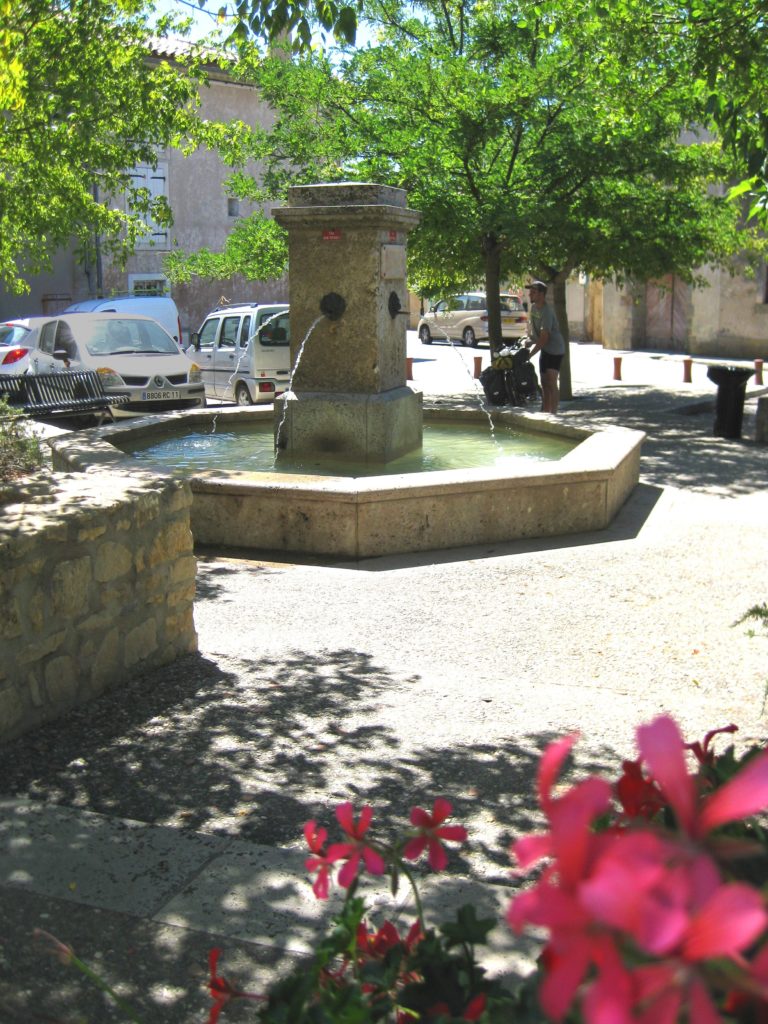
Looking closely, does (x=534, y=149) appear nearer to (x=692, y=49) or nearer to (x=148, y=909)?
(x=692, y=49)

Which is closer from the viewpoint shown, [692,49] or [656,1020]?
[656,1020]

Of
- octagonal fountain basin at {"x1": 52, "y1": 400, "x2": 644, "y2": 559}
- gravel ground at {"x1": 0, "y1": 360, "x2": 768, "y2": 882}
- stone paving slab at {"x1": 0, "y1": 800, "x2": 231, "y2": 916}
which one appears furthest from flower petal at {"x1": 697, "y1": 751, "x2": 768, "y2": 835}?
octagonal fountain basin at {"x1": 52, "y1": 400, "x2": 644, "y2": 559}

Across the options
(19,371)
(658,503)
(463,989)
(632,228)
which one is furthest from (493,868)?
(19,371)

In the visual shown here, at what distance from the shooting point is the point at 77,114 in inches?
485

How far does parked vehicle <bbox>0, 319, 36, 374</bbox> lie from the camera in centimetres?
1931

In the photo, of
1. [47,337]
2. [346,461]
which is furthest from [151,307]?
[346,461]

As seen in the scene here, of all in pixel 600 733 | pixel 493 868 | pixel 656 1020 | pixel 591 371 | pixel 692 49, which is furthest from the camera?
pixel 591 371

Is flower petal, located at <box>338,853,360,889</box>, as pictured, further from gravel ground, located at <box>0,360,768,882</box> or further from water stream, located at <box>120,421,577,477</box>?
water stream, located at <box>120,421,577,477</box>

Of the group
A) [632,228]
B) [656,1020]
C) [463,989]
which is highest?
[632,228]

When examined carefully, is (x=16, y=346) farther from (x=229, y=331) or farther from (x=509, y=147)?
(x=509, y=147)

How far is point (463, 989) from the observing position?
69.2 inches

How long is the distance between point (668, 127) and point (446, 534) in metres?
9.56

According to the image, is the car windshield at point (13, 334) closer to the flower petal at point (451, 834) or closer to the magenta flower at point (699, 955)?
the flower petal at point (451, 834)

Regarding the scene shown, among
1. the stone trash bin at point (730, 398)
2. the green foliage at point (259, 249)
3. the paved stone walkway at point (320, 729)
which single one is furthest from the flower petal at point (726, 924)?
the green foliage at point (259, 249)
